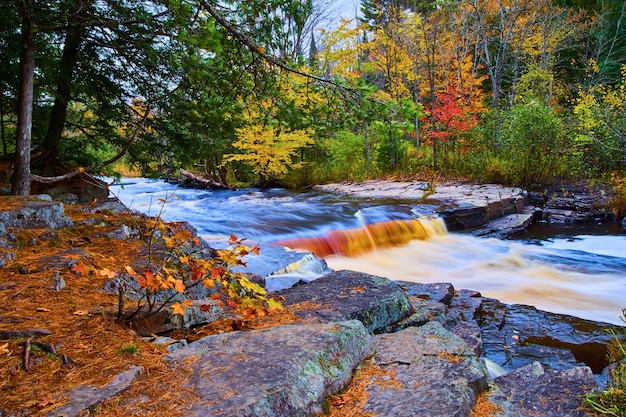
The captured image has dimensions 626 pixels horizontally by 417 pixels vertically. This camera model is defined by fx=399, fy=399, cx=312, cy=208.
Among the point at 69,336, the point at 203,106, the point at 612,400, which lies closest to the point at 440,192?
the point at 203,106

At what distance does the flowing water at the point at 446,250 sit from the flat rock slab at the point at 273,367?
325cm

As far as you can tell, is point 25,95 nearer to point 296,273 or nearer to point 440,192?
point 296,273

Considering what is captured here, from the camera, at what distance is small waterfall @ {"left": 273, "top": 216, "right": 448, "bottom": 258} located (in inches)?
290

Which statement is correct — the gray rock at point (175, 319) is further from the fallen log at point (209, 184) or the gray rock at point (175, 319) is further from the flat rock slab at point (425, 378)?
the fallen log at point (209, 184)

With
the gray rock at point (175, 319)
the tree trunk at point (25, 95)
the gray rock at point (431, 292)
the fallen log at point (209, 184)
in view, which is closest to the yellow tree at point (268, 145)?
the fallen log at point (209, 184)

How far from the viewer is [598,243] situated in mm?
8305

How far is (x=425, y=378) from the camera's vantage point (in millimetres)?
2080

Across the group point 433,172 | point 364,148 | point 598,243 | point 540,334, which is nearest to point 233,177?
point 364,148

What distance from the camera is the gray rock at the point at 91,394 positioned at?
58.7 inches

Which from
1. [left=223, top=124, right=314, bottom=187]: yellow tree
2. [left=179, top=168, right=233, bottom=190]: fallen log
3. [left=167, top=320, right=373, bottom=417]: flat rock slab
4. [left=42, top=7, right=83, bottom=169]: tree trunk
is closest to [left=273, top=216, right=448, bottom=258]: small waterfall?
[left=42, top=7, right=83, bottom=169]: tree trunk

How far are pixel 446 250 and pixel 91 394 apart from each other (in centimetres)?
722

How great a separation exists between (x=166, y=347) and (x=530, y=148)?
507 inches

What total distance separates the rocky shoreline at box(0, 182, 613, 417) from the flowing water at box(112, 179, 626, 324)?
4.12ft

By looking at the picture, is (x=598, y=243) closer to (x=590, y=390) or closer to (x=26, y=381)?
(x=590, y=390)
